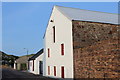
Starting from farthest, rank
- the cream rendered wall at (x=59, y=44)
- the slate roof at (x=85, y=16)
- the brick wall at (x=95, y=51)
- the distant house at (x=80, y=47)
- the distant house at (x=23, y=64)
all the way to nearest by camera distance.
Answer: the distant house at (x=23, y=64) → the slate roof at (x=85, y=16) → the cream rendered wall at (x=59, y=44) → the distant house at (x=80, y=47) → the brick wall at (x=95, y=51)

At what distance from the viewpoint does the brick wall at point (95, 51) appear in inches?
426

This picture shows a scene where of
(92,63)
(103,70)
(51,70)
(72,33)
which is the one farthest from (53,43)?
(103,70)

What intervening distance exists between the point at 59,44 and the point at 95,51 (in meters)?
8.07

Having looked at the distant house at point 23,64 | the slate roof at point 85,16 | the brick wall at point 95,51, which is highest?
the slate roof at point 85,16

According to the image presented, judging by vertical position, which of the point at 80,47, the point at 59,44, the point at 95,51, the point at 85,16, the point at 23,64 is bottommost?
the point at 23,64

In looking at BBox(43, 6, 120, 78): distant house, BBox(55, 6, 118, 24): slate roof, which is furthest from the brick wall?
BBox(55, 6, 118, 24): slate roof

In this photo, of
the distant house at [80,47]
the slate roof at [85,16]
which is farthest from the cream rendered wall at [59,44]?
the slate roof at [85,16]

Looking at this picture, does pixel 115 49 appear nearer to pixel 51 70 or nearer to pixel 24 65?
pixel 51 70

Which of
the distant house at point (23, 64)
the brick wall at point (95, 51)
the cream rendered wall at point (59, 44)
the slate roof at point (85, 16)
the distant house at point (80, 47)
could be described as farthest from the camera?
the distant house at point (23, 64)

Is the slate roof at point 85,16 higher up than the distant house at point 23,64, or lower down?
higher up

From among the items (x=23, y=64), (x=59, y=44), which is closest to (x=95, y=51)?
(x=59, y=44)

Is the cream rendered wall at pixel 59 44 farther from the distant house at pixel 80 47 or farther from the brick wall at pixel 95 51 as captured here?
the brick wall at pixel 95 51

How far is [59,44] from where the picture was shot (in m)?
20.2

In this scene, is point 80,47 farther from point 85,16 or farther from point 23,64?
point 23,64
